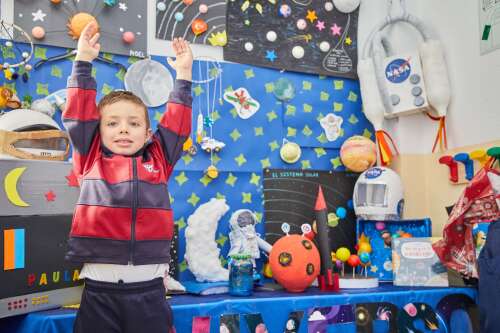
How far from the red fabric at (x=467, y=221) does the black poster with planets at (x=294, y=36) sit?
2.74 ft

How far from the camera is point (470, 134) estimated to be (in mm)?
2154

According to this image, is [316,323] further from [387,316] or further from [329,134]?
[329,134]

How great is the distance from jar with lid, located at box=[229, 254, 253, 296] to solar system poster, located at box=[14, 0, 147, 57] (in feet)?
2.83

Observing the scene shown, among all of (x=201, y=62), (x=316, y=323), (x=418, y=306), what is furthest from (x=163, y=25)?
(x=418, y=306)

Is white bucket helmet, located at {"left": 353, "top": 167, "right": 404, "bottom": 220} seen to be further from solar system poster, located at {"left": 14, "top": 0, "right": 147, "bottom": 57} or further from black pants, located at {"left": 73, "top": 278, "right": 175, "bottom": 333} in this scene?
black pants, located at {"left": 73, "top": 278, "right": 175, "bottom": 333}

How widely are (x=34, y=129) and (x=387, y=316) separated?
1.26 m

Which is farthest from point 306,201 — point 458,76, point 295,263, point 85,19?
point 85,19

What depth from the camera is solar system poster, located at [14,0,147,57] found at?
1.91m

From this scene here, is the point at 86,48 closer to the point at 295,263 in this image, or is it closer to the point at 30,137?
the point at 30,137

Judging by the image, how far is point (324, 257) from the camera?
193 cm

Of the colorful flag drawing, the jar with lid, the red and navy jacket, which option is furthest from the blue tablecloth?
the red and navy jacket

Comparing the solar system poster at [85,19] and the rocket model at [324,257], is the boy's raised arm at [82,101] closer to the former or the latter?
the solar system poster at [85,19]

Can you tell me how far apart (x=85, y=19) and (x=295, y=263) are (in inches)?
44.6

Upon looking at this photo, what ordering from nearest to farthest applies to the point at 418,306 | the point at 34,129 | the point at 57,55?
the point at 34,129 < the point at 418,306 < the point at 57,55
